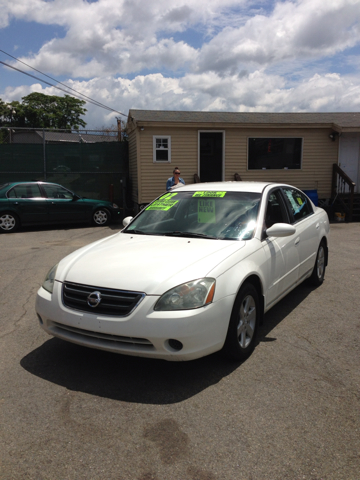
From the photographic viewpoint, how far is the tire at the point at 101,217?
44.0ft

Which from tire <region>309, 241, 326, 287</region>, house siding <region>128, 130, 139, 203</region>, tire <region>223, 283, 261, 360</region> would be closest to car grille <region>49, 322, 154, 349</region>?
tire <region>223, 283, 261, 360</region>

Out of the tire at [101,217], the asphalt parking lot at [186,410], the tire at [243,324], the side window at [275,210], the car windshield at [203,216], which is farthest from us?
the tire at [101,217]

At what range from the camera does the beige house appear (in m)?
14.7

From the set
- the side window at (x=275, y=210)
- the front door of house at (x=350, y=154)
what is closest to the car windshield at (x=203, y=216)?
the side window at (x=275, y=210)

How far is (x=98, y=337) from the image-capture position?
3.23 meters

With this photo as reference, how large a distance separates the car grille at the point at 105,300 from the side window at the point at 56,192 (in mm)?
9964

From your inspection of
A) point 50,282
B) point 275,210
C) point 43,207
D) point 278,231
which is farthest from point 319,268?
point 43,207

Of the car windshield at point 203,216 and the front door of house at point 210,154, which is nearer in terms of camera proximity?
the car windshield at point 203,216

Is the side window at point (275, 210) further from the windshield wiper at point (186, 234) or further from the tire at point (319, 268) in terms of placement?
the tire at point (319, 268)

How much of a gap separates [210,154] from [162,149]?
211 cm

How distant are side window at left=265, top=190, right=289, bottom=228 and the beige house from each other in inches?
401

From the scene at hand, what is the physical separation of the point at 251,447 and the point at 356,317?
A: 283cm

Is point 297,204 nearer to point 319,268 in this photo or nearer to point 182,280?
point 319,268

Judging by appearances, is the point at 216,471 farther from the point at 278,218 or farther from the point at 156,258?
the point at 278,218
